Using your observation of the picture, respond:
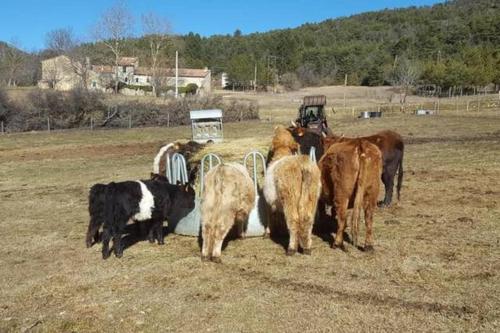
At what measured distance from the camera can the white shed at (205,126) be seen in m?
17.5

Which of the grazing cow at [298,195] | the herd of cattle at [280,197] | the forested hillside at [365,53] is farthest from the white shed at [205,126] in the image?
the forested hillside at [365,53]

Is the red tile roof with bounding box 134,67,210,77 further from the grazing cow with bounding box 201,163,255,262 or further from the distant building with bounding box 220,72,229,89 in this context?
the grazing cow with bounding box 201,163,255,262

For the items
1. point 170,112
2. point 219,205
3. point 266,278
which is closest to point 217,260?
point 219,205

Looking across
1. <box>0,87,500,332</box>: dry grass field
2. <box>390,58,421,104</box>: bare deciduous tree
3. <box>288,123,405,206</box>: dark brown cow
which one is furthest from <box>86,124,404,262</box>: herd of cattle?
<box>390,58,421,104</box>: bare deciduous tree

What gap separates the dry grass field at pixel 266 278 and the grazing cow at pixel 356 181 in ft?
1.39

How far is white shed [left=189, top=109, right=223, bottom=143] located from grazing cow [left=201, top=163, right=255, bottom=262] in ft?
33.7

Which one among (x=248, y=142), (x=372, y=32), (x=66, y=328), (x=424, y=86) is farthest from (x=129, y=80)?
(x=372, y=32)

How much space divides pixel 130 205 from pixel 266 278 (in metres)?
2.46

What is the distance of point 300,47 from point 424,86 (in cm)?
5914

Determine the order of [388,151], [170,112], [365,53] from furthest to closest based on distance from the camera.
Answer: [365,53] → [170,112] → [388,151]

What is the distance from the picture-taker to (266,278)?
21.0ft

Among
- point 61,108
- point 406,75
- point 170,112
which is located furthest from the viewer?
point 406,75

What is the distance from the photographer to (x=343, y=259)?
22.9 ft

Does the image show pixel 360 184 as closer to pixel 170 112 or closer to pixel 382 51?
pixel 170 112
